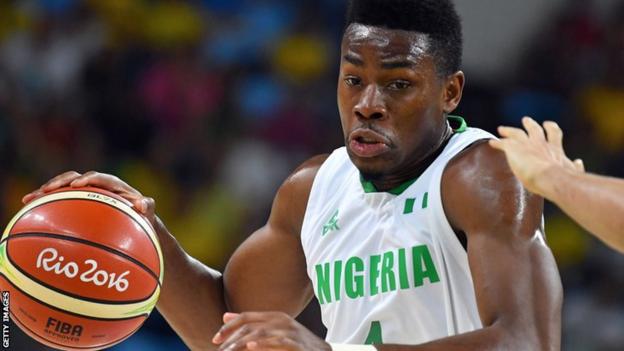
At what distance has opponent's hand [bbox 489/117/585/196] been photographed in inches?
124

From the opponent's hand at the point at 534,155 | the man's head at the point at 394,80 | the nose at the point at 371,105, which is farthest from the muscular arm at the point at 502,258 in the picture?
the opponent's hand at the point at 534,155

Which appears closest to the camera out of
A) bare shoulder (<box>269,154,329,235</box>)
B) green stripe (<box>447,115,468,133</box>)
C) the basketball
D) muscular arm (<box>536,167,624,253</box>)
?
muscular arm (<box>536,167,624,253</box>)

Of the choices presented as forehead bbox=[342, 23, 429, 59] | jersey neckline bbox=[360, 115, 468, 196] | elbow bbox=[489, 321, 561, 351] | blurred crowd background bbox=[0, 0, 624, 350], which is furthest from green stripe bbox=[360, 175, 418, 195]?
blurred crowd background bbox=[0, 0, 624, 350]

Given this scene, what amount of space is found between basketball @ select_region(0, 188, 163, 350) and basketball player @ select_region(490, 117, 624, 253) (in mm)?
1397

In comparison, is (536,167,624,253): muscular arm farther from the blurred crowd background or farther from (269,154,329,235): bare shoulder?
the blurred crowd background

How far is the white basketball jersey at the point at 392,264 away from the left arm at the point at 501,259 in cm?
11

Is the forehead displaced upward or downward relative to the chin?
upward

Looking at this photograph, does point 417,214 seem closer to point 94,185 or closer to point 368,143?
point 368,143

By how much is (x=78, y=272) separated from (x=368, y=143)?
1133mm

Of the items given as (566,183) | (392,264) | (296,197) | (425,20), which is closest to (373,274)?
(392,264)

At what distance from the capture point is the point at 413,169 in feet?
13.9

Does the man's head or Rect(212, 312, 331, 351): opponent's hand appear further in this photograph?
the man's head

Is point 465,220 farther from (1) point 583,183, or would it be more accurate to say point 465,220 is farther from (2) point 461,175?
(1) point 583,183

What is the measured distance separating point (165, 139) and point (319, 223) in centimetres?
466
